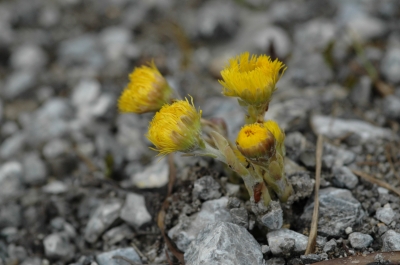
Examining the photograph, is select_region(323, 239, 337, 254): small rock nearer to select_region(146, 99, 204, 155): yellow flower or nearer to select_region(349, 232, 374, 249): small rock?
select_region(349, 232, 374, 249): small rock

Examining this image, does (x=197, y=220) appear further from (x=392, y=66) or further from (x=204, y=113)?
(x=392, y=66)

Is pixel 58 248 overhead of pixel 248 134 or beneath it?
beneath

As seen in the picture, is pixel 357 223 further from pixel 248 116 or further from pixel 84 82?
pixel 84 82

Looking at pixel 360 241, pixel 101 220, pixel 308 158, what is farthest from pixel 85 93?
pixel 360 241

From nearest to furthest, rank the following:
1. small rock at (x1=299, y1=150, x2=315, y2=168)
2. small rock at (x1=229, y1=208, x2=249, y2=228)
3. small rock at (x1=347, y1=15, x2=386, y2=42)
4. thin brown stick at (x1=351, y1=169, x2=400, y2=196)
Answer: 1. small rock at (x1=229, y1=208, x2=249, y2=228)
2. thin brown stick at (x1=351, y1=169, x2=400, y2=196)
3. small rock at (x1=299, y1=150, x2=315, y2=168)
4. small rock at (x1=347, y1=15, x2=386, y2=42)

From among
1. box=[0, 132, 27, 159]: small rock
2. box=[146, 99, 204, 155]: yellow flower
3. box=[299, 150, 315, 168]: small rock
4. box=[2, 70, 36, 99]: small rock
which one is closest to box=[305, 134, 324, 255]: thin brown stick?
box=[299, 150, 315, 168]: small rock

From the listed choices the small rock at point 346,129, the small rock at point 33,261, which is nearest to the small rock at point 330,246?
the small rock at point 346,129
